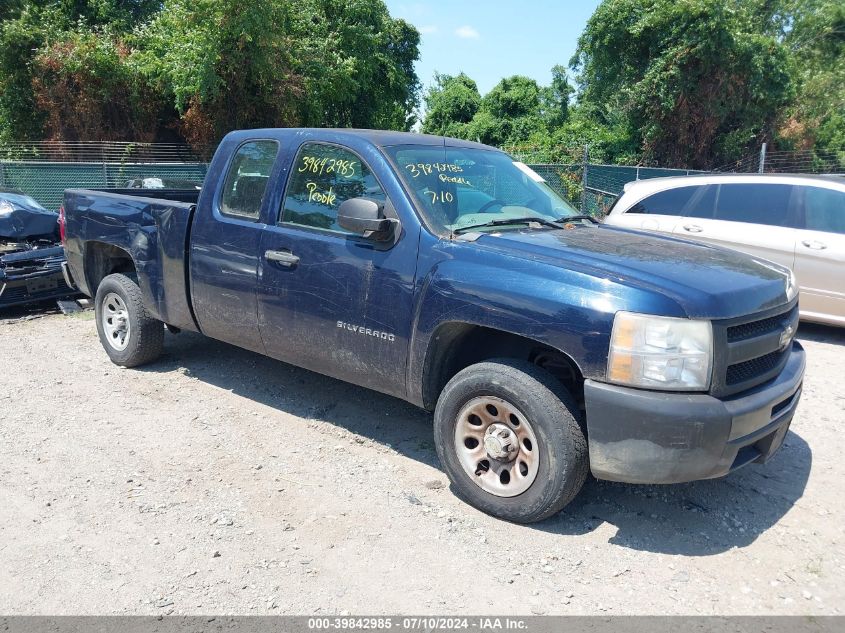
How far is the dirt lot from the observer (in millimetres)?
3086

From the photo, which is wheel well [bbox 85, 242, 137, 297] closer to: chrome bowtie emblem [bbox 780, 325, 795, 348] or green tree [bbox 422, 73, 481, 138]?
chrome bowtie emblem [bbox 780, 325, 795, 348]

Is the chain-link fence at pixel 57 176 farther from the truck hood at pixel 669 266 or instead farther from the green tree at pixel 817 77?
the green tree at pixel 817 77

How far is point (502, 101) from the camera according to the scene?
30.5 m

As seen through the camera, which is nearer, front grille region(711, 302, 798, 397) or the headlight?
front grille region(711, 302, 798, 397)

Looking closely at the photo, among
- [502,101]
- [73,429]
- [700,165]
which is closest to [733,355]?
[73,429]

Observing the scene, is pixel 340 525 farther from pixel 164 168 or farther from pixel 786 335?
pixel 164 168

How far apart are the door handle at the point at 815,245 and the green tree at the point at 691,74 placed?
15.8 metres

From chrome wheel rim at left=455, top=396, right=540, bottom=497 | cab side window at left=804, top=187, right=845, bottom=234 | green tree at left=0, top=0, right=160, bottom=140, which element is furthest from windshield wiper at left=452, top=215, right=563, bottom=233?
green tree at left=0, top=0, right=160, bottom=140

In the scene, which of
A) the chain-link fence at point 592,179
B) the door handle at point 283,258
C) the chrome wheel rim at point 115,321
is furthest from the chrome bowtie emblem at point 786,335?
the chain-link fence at point 592,179

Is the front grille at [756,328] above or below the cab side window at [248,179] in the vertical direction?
below

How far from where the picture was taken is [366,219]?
387cm

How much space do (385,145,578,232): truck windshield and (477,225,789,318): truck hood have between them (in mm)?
252

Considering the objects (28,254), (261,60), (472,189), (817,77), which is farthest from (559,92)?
(472,189)

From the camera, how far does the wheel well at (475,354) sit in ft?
12.4
